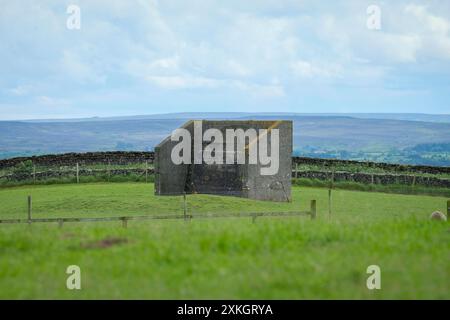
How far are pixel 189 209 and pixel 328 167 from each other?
21370 millimetres

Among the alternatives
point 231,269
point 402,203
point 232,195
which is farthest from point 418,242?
point 402,203

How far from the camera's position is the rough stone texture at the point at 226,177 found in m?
34.5

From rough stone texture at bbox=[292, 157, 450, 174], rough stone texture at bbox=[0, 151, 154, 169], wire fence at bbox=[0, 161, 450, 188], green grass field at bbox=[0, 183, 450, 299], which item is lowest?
green grass field at bbox=[0, 183, 450, 299]

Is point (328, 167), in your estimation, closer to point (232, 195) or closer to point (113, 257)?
point (232, 195)

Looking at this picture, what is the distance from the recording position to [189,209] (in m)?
30.2

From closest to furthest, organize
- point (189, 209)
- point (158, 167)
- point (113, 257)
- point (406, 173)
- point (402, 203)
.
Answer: point (113, 257)
point (189, 209)
point (158, 167)
point (402, 203)
point (406, 173)

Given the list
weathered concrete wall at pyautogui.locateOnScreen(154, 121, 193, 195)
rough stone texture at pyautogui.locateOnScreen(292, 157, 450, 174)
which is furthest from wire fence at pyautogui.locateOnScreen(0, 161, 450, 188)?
weathered concrete wall at pyautogui.locateOnScreen(154, 121, 193, 195)

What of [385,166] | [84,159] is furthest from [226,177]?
[385,166]

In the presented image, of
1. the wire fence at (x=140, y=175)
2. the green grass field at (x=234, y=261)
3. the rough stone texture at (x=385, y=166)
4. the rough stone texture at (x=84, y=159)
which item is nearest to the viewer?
the green grass field at (x=234, y=261)

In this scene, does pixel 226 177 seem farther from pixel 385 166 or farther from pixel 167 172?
pixel 385 166

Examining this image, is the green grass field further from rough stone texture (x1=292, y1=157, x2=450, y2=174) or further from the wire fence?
rough stone texture (x1=292, y1=157, x2=450, y2=174)

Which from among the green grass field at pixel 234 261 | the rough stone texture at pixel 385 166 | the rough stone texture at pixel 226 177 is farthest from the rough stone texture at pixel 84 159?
the green grass field at pixel 234 261

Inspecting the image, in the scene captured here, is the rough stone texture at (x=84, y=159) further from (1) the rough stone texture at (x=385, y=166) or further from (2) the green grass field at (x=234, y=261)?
(2) the green grass field at (x=234, y=261)

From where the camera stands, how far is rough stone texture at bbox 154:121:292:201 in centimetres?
3453
